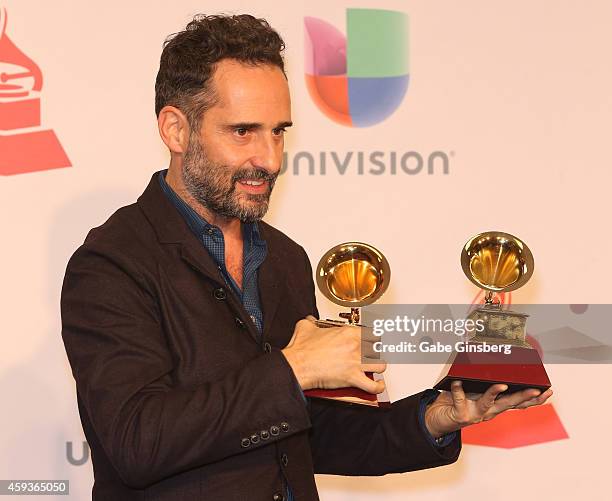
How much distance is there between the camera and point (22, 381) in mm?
3484

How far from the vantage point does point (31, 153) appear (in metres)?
3.47

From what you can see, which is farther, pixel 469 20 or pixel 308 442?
pixel 469 20

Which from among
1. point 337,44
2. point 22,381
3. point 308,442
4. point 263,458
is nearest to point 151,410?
point 263,458

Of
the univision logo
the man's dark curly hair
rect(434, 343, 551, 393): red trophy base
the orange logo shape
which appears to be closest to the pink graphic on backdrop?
the orange logo shape

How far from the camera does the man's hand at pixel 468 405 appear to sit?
90.0 inches

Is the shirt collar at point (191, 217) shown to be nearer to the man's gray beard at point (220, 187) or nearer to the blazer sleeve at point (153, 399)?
the man's gray beard at point (220, 187)

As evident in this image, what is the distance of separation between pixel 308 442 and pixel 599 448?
1566 mm

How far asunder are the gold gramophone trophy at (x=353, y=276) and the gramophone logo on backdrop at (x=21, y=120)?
4.48ft

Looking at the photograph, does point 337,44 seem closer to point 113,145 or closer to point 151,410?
point 113,145

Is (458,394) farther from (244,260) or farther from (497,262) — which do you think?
(244,260)

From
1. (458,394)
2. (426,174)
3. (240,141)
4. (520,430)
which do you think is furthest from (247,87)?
(520,430)

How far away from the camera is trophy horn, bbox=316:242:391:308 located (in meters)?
2.49

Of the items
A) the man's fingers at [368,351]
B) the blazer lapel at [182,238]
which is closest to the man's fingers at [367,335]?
the man's fingers at [368,351]

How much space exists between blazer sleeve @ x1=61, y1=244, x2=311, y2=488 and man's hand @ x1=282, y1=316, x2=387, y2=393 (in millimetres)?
36
